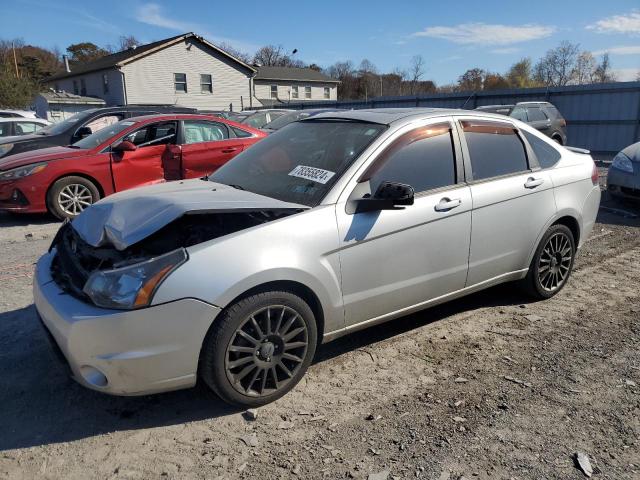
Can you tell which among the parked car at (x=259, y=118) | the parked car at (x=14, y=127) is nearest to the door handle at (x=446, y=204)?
the parked car at (x=259, y=118)

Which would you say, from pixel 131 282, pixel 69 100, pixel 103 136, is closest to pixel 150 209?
pixel 131 282

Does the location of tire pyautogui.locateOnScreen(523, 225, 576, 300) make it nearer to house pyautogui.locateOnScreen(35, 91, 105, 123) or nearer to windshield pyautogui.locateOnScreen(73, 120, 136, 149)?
windshield pyautogui.locateOnScreen(73, 120, 136, 149)

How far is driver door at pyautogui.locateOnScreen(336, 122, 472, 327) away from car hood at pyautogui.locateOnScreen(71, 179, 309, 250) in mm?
500

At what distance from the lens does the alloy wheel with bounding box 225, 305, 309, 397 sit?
2.88m

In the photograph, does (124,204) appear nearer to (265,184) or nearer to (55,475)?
(265,184)

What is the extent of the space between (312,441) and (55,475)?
1.30 meters

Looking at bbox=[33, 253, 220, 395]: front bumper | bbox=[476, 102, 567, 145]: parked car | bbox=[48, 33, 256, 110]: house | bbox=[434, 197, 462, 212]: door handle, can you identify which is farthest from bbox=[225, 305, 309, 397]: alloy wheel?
bbox=[48, 33, 256, 110]: house

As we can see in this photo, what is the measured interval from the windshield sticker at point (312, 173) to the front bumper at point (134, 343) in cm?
118

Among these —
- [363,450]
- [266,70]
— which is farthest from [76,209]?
[266,70]

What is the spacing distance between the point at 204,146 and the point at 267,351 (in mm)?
5949

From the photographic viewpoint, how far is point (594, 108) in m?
18.5

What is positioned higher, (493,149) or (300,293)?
(493,149)

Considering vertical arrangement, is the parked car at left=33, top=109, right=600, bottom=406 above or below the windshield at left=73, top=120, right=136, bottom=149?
below

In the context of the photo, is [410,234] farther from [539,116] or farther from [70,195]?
[539,116]
